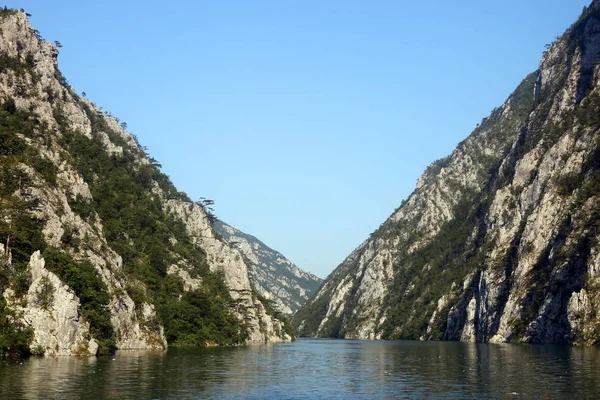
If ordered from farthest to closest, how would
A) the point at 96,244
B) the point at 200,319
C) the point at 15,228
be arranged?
1. the point at 200,319
2. the point at 96,244
3. the point at 15,228

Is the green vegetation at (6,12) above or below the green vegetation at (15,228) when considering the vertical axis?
above

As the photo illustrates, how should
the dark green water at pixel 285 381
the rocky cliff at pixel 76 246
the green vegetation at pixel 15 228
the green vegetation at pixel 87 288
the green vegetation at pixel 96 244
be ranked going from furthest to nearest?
Result: the green vegetation at pixel 87 288, the green vegetation at pixel 96 244, the rocky cliff at pixel 76 246, the green vegetation at pixel 15 228, the dark green water at pixel 285 381

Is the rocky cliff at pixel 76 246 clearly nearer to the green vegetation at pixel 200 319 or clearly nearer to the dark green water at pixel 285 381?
the green vegetation at pixel 200 319

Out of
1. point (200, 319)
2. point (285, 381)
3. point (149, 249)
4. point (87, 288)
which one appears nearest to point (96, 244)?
point (87, 288)

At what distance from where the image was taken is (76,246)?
109938 millimetres

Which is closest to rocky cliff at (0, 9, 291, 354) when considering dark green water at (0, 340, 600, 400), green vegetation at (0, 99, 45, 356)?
green vegetation at (0, 99, 45, 356)

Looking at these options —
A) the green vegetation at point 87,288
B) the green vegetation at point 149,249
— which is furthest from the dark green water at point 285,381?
the green vegetation at point 149,249

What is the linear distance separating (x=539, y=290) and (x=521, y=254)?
21.8m

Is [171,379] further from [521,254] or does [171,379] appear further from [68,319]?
[521,254]

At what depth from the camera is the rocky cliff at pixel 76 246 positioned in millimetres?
85062

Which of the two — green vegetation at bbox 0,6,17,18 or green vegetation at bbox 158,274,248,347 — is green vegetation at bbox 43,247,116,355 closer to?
green vegetation at bbox 158,274,248,347

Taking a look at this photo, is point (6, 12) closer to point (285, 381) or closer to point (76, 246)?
point (76, 246)

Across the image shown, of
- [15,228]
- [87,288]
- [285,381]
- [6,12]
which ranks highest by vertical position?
[6,12]

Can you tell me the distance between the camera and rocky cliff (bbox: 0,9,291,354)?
8506cm
